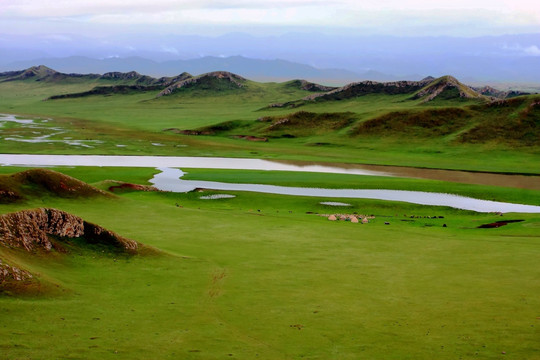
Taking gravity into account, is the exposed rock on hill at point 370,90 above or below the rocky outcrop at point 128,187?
above

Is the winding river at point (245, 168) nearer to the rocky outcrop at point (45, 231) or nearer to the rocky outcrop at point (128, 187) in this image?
the rocky outcrop at point (128, 187)

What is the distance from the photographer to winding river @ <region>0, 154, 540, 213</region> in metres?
55.5

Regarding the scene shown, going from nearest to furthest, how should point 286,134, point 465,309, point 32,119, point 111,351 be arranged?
point 111,351 < point 465,309 < point 286,134 < point 32,119

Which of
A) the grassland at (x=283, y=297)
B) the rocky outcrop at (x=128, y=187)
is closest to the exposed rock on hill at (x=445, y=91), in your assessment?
the rocky outcrop at (x=128, y=187)

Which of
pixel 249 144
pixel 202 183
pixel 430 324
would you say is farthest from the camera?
pixel 249 144

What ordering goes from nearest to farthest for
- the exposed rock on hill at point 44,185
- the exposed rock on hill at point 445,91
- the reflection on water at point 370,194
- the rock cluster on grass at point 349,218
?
the exposed rock on hill at point 44,185
the rock cluster on grass at point 349,218
the reflection on water at point 370,194
the exposed rock on hill at point 445,91

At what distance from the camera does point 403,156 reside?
94188mm

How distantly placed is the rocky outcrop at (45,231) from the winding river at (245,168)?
32.4 m

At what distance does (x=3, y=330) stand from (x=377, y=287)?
42.3 feet

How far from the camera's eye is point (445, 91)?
148000mm

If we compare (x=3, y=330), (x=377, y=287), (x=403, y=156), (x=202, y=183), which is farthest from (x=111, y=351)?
(x=403, y=156)

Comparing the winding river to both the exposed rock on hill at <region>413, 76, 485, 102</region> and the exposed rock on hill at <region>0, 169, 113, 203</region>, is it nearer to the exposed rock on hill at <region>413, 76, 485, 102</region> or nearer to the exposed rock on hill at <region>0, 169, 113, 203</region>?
the exposed rock on hill at <region>0, 169, 113, 203</region>

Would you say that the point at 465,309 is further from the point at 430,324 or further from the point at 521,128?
the point at 521,128

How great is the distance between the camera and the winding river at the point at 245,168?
55469 mm
